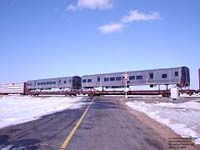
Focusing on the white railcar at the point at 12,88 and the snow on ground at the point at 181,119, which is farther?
the white railcar at the point at 12,88

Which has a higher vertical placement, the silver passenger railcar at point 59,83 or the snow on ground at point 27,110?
the silver passenger railcar at point 59,83

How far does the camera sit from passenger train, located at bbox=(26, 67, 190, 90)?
50350 millimetres

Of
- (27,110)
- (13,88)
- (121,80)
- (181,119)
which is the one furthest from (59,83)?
(181,119)

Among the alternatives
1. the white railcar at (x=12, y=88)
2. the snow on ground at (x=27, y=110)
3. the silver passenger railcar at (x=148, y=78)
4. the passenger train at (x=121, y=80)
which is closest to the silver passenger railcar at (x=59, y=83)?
the passenger train at (x=121, y=80)

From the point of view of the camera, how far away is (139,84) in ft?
182

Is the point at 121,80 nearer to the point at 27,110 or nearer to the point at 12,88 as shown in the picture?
the point at 27,110

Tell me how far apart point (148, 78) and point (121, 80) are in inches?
257

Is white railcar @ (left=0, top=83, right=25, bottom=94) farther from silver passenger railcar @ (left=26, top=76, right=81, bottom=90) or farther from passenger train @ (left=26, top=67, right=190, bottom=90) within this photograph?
passenger train @ (left=26, top=67, right=190, bottom=90)

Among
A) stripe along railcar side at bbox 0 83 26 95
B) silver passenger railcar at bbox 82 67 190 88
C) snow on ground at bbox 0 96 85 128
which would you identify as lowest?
snow on ground at bbox 0 96 85 128

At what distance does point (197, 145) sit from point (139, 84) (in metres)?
47.4

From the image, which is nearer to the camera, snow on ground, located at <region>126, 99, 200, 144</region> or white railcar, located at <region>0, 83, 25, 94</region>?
snow on ground, located at <region>126, 99, 200, 144</region>

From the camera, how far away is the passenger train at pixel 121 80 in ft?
165

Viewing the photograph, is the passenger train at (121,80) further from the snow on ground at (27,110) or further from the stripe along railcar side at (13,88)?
the snow on ground at (27,110)

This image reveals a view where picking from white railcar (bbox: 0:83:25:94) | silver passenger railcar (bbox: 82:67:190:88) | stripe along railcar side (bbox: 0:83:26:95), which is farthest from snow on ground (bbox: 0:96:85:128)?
Answer: white railcar (bbox: 0:83:25:94)
